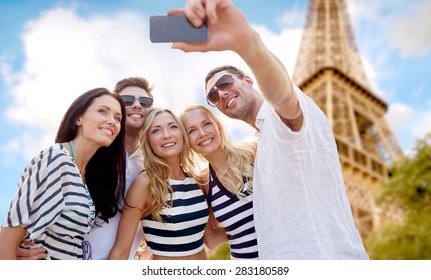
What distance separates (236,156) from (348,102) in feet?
43.8

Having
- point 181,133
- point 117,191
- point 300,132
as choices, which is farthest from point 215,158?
point 300,132

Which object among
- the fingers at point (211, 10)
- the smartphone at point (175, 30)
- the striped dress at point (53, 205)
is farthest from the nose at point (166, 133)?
the fingers at point (211, 10)

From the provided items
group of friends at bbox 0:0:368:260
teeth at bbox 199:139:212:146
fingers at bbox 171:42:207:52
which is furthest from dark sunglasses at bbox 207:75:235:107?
fingers at bbox 171:42:207:52

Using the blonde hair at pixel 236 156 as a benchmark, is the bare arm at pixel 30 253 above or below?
below

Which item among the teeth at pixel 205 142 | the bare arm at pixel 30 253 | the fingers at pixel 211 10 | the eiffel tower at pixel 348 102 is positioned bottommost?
the bare arm at pixel 30 253

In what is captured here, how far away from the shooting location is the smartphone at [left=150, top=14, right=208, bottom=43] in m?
0.89

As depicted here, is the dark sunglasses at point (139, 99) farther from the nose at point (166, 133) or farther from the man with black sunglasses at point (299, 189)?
the man with black sunglasses at point (299, 189)

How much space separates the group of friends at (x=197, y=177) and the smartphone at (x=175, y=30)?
0.7 inches

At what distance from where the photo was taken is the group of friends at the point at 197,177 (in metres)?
1.16

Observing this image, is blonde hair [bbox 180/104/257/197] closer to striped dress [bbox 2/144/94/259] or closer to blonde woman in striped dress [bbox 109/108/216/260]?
blonde woman in striped dress [bbox 109/108/216/260]

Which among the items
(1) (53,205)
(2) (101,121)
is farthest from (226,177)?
(1) (53,205)

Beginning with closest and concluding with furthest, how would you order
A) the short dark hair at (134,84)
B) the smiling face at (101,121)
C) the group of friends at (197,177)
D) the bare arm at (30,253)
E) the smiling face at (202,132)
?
the group of friends at (197,177) < the bare arm at (30,253) < the smiling face at (101,121) < the smiling face at (202,132) < the short dark hair at (134,84)
